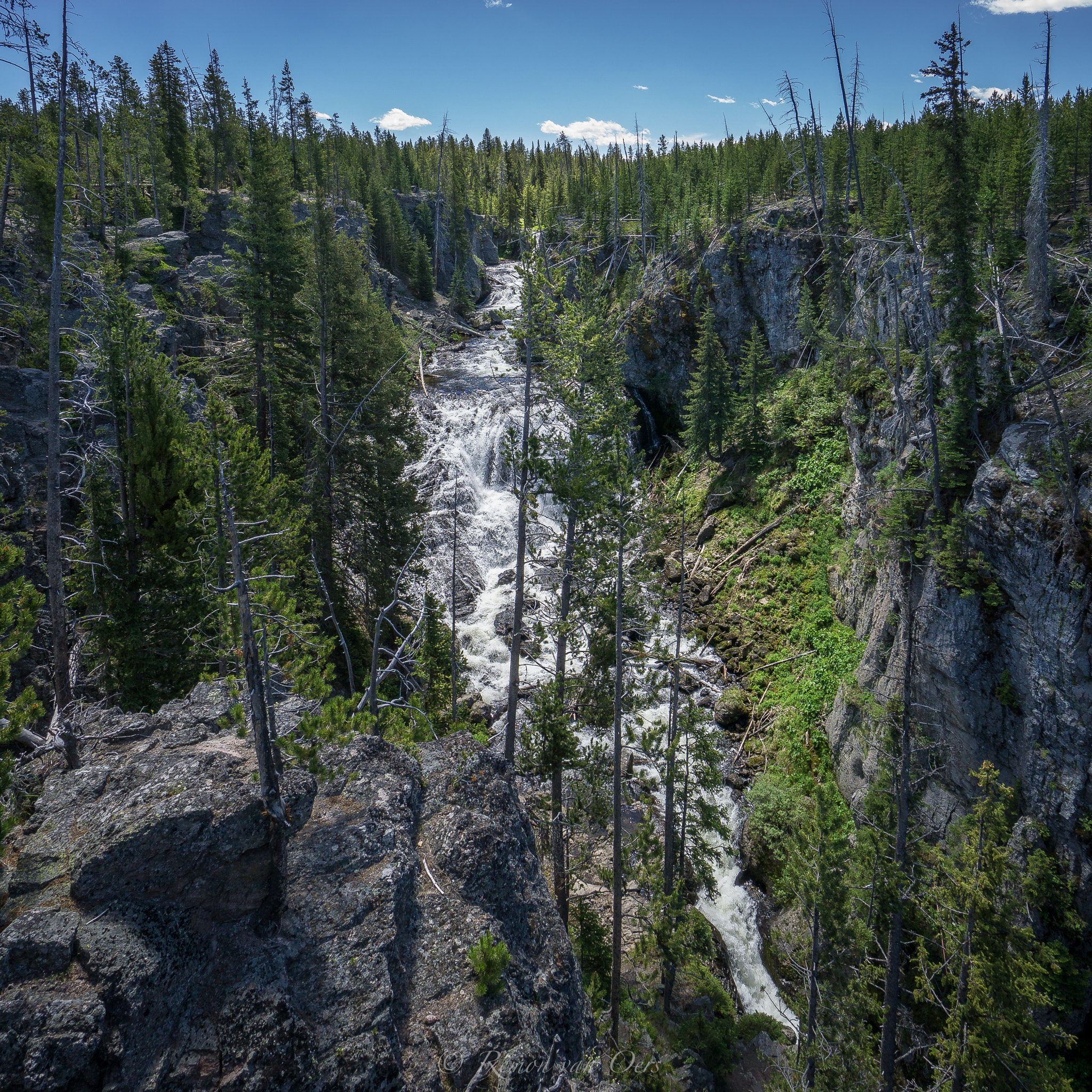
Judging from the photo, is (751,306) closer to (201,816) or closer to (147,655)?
(147,655)

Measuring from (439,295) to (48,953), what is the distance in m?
66.1

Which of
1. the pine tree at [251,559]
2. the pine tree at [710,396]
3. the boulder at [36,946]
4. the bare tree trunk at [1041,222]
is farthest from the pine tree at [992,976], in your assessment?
the pine tree at [710,396]

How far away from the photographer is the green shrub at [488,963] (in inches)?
269

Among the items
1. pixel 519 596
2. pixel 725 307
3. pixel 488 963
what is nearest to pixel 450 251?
pixel 725 307

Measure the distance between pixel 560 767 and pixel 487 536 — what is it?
1787 cm

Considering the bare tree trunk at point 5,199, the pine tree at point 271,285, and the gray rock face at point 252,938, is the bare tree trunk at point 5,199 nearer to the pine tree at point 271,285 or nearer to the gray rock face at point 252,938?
the pine tree at point 271,285

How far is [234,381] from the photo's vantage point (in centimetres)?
2405

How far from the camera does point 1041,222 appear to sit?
50.2ft

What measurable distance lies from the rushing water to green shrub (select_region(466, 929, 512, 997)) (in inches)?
301

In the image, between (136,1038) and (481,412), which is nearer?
(136,1038)

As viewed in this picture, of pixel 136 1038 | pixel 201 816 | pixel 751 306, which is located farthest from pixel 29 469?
pixel 751 306

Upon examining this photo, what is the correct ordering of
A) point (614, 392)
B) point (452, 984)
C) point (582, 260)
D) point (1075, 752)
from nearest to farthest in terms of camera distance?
point (452, 984)
point (1075, 752)
point (614, 392)
point (582, 260)

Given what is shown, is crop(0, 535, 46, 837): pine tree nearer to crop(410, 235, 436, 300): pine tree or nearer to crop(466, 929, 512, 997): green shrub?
crop(466, 929, 512, 997): green shrub

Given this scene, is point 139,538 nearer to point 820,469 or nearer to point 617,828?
point 617,828
